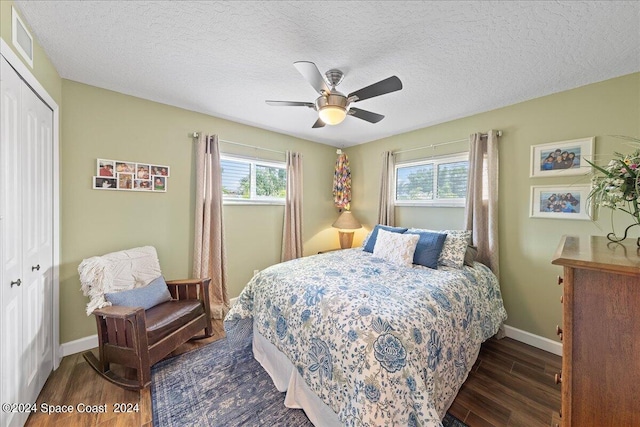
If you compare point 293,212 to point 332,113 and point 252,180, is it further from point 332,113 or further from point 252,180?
point 332,113

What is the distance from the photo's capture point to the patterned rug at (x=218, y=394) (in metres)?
1.57

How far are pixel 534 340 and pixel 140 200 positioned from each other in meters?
4.22

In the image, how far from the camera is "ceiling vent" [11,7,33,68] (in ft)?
4.45

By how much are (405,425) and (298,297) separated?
91 centimetres

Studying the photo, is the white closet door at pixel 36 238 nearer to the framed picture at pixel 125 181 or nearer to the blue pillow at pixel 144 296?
the blue pillow at pixel 144 296

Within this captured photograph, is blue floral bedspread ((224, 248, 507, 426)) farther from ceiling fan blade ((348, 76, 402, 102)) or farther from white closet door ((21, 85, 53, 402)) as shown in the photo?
ceiling fan blade ((348, 76, 402, 102))

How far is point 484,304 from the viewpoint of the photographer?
2199 millimetres

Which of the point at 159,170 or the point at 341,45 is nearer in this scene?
the point at 341,45

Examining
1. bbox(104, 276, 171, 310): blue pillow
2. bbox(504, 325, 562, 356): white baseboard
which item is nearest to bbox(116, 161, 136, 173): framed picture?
bbox(104, 276, 171, 310): blue pillow

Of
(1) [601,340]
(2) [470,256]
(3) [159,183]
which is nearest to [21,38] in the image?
(3) [159,183]

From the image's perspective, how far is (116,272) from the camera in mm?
2143

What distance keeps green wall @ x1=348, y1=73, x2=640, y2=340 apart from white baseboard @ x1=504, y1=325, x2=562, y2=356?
0.15 ft

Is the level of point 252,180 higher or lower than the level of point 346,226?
higher

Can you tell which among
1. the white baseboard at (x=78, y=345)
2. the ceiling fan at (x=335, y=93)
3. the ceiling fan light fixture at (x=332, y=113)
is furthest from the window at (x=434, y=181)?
the white baseboard at (x=78, y=345)
